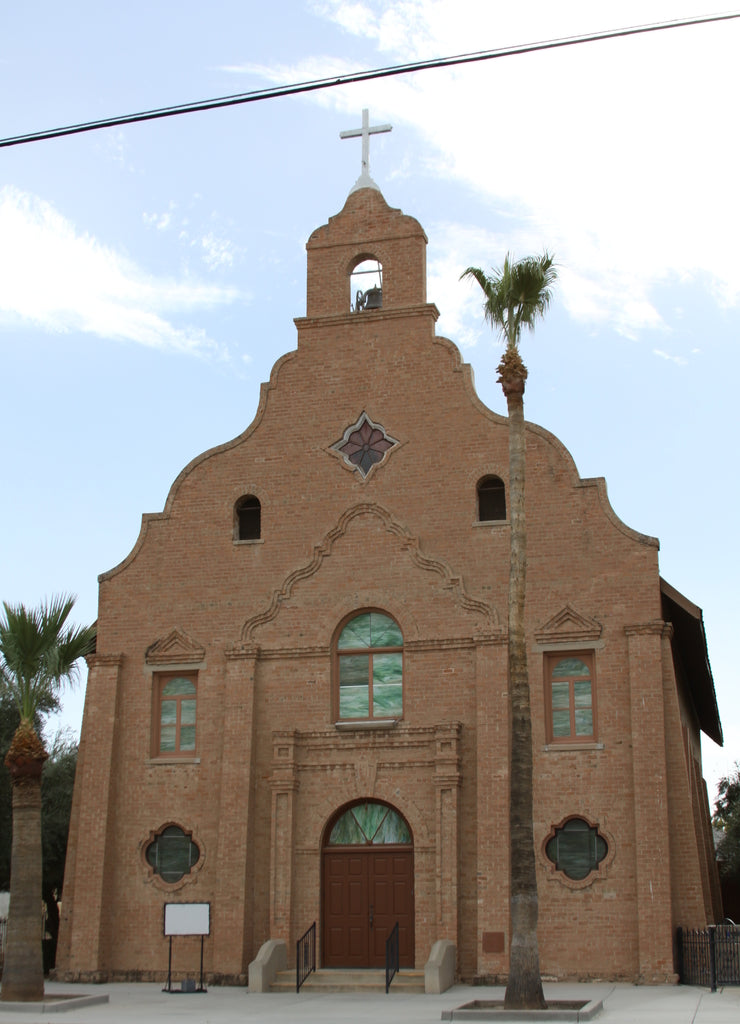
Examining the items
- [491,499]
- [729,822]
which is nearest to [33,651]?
[491,499]

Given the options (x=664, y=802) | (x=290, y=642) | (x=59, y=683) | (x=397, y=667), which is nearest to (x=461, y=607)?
(x=397, y=667)

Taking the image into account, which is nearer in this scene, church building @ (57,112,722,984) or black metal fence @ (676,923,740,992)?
black metal fence @ (676,923,740,992)

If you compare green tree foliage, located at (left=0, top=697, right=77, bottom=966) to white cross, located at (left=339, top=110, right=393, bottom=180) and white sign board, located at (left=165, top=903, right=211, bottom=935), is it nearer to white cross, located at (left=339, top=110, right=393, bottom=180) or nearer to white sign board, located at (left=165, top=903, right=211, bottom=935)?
white sign board, located at (left=165, top=903, right=211, bottom=935)

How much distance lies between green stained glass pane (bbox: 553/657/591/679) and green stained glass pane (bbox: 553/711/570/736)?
721 millimetres

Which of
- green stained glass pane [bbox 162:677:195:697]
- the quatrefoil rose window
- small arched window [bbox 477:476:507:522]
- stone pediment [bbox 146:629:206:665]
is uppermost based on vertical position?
the quatrefoil rose window

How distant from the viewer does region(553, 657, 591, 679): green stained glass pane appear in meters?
24.3

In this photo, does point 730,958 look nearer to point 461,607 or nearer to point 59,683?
point 461,607

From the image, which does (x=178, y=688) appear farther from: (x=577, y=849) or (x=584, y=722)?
(x=577, y=849)

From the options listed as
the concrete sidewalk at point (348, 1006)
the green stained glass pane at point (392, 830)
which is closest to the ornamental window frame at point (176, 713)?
the green stained glass pane at point (392, 830)

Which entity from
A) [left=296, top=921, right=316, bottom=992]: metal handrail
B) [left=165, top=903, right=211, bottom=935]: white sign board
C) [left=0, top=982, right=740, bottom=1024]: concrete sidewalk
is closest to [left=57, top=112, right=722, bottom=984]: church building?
[left=296, top=921, right=316, bottom=992]: metal handrail

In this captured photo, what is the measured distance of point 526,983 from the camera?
58.0ft

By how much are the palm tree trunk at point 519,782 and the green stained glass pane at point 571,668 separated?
17.4ft

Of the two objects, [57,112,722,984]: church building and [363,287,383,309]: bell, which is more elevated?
[363,287,383,309]: bell

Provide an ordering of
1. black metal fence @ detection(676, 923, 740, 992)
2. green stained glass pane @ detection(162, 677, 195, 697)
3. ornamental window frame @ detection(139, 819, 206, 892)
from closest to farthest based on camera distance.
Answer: black metal fence @ detection(676, 923, 740, 992)
ornamental window frame @ detection(139, 819, 206, 892)
green stained glass pane @ detection(162, 677, 195, 697)
